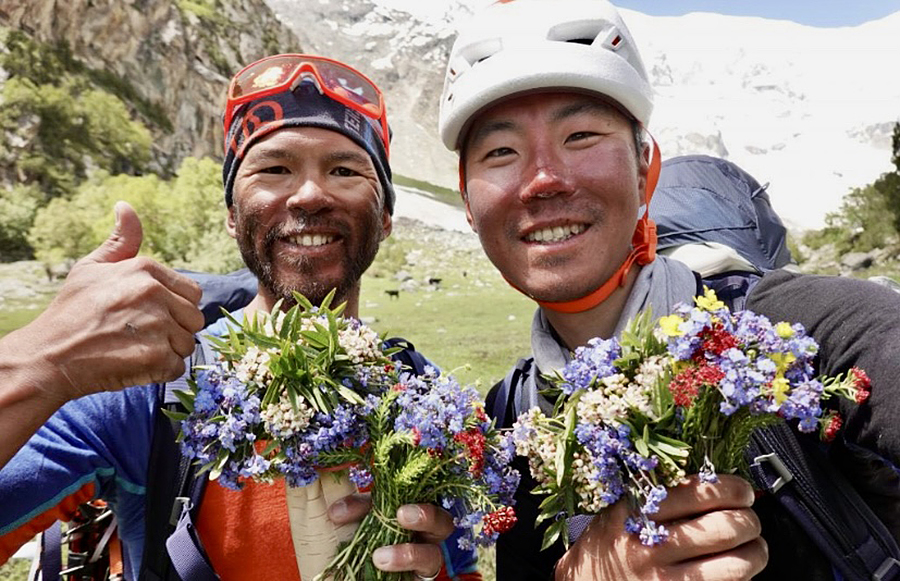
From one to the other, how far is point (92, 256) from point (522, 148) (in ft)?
6.77

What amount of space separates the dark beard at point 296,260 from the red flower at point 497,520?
6.30 feet

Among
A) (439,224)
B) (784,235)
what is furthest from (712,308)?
(439,224)

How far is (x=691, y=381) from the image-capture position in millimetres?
2156

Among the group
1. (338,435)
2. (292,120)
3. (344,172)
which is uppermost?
(292,120)

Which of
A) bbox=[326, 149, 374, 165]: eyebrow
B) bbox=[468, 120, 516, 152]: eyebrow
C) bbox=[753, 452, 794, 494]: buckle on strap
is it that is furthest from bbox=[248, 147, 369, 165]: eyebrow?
bbox=[753, 452, 794, 494]: buckle on strap

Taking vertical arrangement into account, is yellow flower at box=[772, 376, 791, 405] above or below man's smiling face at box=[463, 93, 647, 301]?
below

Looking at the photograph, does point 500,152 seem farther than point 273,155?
No

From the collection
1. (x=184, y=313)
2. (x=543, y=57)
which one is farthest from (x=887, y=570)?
(x=184, y=313)

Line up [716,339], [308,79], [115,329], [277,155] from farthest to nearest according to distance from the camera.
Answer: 1. [308,79]
2. [277,155]
3. [115,329]
4. [716,339]

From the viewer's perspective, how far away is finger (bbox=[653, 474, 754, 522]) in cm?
228

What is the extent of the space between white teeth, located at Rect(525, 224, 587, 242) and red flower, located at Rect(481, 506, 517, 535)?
1409 mm

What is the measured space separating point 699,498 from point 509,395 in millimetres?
1494

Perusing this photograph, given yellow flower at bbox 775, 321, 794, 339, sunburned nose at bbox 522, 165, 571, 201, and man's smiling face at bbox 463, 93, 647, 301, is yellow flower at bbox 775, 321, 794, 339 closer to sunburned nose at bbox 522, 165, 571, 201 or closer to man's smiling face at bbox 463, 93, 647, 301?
man's smiling face at bbox 463, 93, 647, 301

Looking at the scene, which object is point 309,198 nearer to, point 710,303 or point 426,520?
point 426,520
